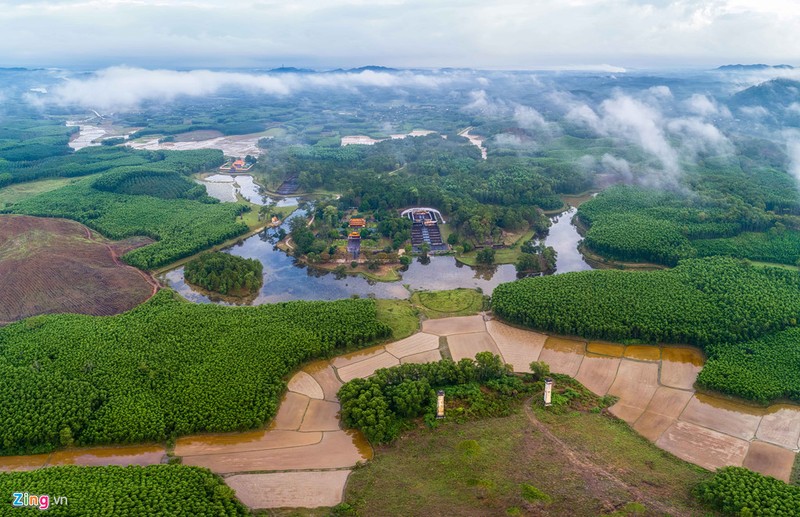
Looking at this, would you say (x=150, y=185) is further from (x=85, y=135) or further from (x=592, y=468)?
(x=85, y=135)

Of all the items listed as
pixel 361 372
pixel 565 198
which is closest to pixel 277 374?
pixel 361 372

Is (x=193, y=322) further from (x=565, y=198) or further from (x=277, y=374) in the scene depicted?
(x=565, y=198)

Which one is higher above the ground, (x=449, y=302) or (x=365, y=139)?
(x=365, y=139)

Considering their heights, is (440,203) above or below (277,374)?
above

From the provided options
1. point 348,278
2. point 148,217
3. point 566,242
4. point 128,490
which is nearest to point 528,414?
point 128,490

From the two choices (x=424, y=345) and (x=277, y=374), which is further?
(x=424, y=345)

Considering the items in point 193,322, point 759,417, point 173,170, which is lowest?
point 759,417
